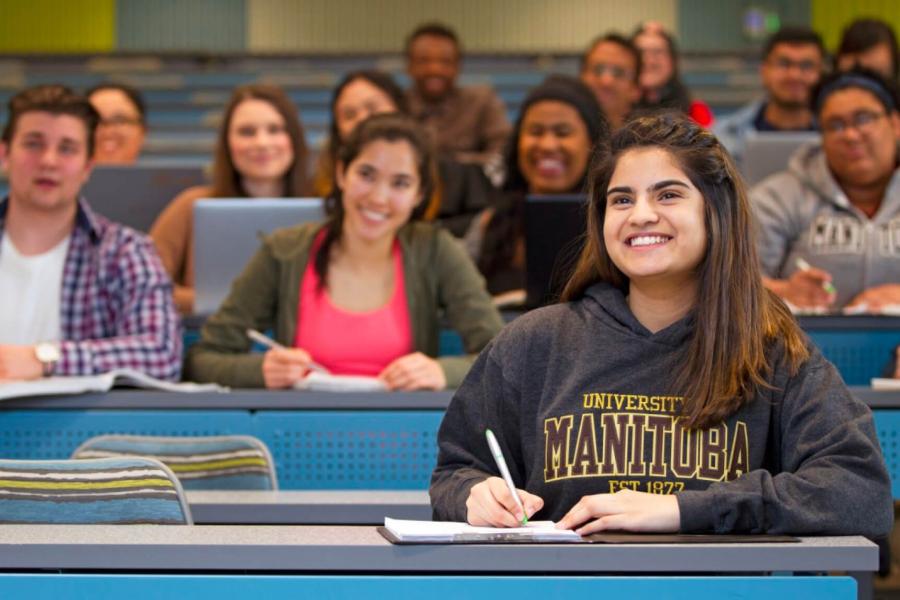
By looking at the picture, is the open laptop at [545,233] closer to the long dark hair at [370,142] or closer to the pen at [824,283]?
the long dark hair at [370,142]

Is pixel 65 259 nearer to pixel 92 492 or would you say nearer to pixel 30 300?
→ pixel 30 300

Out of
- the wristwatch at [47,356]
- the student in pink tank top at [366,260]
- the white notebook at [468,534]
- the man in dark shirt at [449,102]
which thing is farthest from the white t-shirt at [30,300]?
the man in dark shirt at [449,102]

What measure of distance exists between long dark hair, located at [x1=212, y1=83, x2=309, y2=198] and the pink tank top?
3.26ft

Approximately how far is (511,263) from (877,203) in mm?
1162

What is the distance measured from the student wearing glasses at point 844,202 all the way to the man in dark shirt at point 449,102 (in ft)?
5.79

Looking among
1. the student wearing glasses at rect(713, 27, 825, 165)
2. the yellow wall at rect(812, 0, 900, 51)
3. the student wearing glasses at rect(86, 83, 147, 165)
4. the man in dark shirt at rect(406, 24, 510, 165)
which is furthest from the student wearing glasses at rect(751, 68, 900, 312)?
the yellow wall at rect(812, 0, 900, 51)

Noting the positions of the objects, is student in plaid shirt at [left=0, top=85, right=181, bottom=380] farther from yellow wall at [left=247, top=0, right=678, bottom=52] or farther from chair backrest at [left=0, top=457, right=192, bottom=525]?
yellow wall at [left=247, top=0, right=678, bottom=52]

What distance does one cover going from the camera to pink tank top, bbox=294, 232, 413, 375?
3.47m

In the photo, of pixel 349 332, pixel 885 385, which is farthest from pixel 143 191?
pixel 885 385

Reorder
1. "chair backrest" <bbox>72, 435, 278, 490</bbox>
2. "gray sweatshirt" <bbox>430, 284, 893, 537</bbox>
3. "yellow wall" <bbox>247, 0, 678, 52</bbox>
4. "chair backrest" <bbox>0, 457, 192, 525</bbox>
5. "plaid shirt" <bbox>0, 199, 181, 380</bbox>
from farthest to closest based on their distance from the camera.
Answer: "yellow wall" <bbox>247, 0, 678, 52</bbox>
"plaid shirt" <bbox>0, 199, 181, 380</bbox>
"chair backrest" <bbox>72, 435, 278, 490</bbox>
"chair backrest" <bbox>0, 457, 192, 525</bbox>
"gray sweatshirt" <bbox>430, 284, 893, 537</bbox>

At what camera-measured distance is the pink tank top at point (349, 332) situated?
11.4ft

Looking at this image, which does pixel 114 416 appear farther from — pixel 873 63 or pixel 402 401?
pixel 873 63

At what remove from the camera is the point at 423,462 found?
2.97 metres

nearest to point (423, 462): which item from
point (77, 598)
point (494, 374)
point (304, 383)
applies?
point (304, 383)
